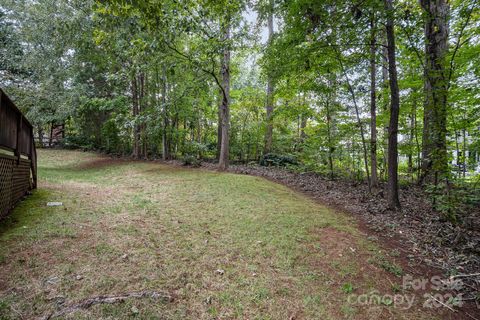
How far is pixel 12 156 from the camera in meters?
3.77

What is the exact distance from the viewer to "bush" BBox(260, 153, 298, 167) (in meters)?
11.0

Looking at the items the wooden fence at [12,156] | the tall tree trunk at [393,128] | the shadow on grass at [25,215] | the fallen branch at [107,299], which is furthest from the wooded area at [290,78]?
the fallen branch at [107,299]

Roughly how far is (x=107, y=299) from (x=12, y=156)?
11.4 feet

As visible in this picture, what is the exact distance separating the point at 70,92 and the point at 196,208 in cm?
918

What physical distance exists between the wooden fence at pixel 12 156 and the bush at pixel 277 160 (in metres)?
8.74

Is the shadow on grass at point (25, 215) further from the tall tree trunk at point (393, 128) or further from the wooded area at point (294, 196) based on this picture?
the tall tree trunk at point (393, 128)

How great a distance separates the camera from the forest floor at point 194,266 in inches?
76.7

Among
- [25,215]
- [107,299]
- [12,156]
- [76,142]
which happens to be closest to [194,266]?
[107,299]

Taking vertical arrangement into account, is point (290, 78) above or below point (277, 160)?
above

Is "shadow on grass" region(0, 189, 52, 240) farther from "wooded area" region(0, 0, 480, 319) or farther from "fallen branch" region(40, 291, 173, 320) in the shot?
"fallen branch" region(40, 291, 173, 320)

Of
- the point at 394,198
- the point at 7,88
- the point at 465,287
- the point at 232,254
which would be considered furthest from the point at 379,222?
the point at 7,88

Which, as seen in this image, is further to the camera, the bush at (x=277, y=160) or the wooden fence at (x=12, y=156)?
the bush at (x=277, y=160)

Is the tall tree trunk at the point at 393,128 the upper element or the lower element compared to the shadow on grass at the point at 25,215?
upper

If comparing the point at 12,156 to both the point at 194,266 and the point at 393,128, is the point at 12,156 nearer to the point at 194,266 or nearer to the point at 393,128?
the point at 194,266
